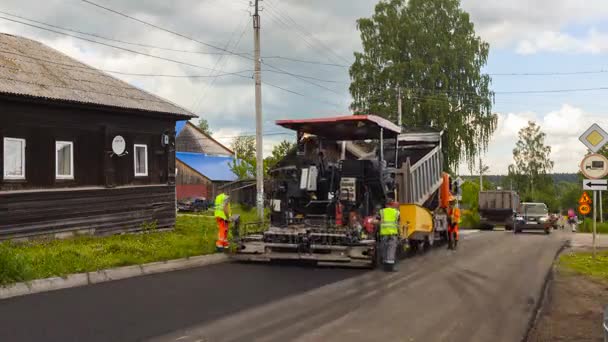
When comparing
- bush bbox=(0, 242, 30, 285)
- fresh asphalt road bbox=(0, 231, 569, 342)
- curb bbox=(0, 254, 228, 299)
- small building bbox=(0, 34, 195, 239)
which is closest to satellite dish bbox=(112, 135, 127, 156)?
small building bbox=(0, 34, 195, 239)

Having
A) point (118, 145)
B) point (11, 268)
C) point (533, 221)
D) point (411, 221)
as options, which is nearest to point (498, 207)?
point (533, 221)

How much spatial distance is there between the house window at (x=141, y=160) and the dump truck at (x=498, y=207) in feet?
67.5

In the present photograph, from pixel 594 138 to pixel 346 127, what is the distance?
17.3ft

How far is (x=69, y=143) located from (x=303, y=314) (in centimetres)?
1038

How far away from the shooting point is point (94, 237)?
16328 mm

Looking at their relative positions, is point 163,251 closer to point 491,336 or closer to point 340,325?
point 340,325

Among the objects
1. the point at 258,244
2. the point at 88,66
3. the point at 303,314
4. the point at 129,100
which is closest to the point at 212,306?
the point at 303,314

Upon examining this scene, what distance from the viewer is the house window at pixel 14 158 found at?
14453 millimetres

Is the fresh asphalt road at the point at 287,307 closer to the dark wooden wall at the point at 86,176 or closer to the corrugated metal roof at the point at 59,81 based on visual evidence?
the dark wooden wall at the point at 86,176

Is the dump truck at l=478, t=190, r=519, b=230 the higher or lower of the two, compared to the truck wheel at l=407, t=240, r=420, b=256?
higher

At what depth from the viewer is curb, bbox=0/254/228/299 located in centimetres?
970

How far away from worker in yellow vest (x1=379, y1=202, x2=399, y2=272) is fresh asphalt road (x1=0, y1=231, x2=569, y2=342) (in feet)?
1.22

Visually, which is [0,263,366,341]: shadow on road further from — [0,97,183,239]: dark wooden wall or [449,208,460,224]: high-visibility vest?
[449,208,460,224]: high-visibility vest

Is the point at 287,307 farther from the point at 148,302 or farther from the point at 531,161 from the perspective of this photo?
the point at 531,161
